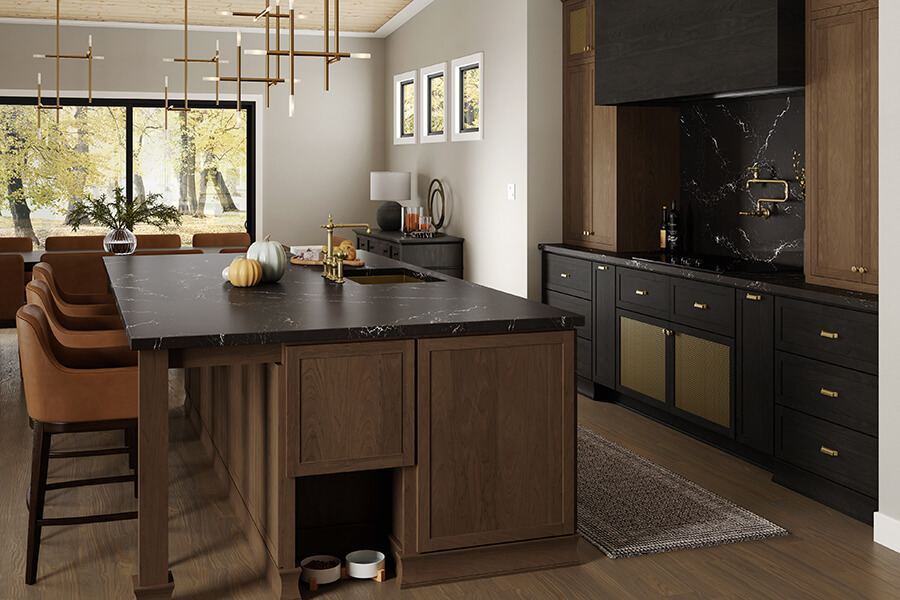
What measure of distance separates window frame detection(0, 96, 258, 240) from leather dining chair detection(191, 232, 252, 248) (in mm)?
1905

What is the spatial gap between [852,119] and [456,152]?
4169mm

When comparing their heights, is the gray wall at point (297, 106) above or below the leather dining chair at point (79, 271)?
above

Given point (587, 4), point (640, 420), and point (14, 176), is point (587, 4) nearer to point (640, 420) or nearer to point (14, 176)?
point (640, 420)

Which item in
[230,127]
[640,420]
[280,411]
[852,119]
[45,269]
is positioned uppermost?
[230,127]

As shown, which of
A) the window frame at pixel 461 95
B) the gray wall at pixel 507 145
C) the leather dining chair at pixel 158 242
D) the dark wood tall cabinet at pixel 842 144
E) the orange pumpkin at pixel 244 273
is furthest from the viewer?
the leather dining chair at pixel 158 242

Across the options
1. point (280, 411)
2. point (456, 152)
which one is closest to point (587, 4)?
point (456, 152)

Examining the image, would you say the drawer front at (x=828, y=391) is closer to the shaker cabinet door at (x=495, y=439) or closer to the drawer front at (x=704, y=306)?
the drawer front at (x=704, y=306)

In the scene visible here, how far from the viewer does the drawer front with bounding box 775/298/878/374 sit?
3471mm

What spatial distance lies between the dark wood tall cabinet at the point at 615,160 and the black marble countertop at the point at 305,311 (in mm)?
1860

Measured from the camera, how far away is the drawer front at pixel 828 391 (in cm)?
349

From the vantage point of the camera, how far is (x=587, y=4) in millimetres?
5789

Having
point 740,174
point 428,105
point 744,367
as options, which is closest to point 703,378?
point 744,367

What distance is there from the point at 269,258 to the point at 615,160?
8.15 ft

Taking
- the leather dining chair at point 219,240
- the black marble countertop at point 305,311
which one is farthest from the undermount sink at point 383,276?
the leather dining chair at point 219,240
